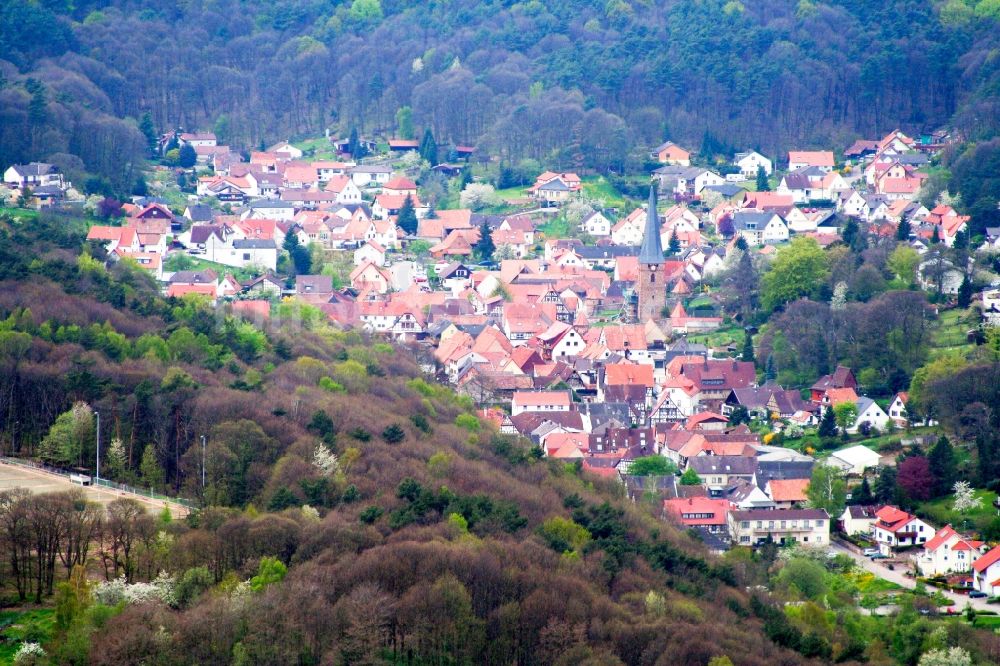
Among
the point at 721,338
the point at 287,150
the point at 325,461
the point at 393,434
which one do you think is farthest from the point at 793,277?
the point at 287,150

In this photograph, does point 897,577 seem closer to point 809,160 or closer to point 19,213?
point 19,213

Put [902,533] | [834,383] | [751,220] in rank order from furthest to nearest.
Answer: [751,220]
[834,383]
[902,533]

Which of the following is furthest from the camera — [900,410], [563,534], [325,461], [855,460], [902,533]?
[900,410]

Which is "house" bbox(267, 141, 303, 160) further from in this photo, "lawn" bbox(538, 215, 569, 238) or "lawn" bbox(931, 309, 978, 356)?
"lawn" bbox(931, 309, 978, 356)

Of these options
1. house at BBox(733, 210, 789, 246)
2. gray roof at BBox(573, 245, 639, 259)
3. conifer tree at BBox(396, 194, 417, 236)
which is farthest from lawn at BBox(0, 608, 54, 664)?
conifer tree at BBox(396, 194, 417, 236)

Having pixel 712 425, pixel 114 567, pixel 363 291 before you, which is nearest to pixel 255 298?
pixel 363 291

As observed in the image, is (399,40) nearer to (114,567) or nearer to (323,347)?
(323,347)

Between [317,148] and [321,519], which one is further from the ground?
[317,148]
